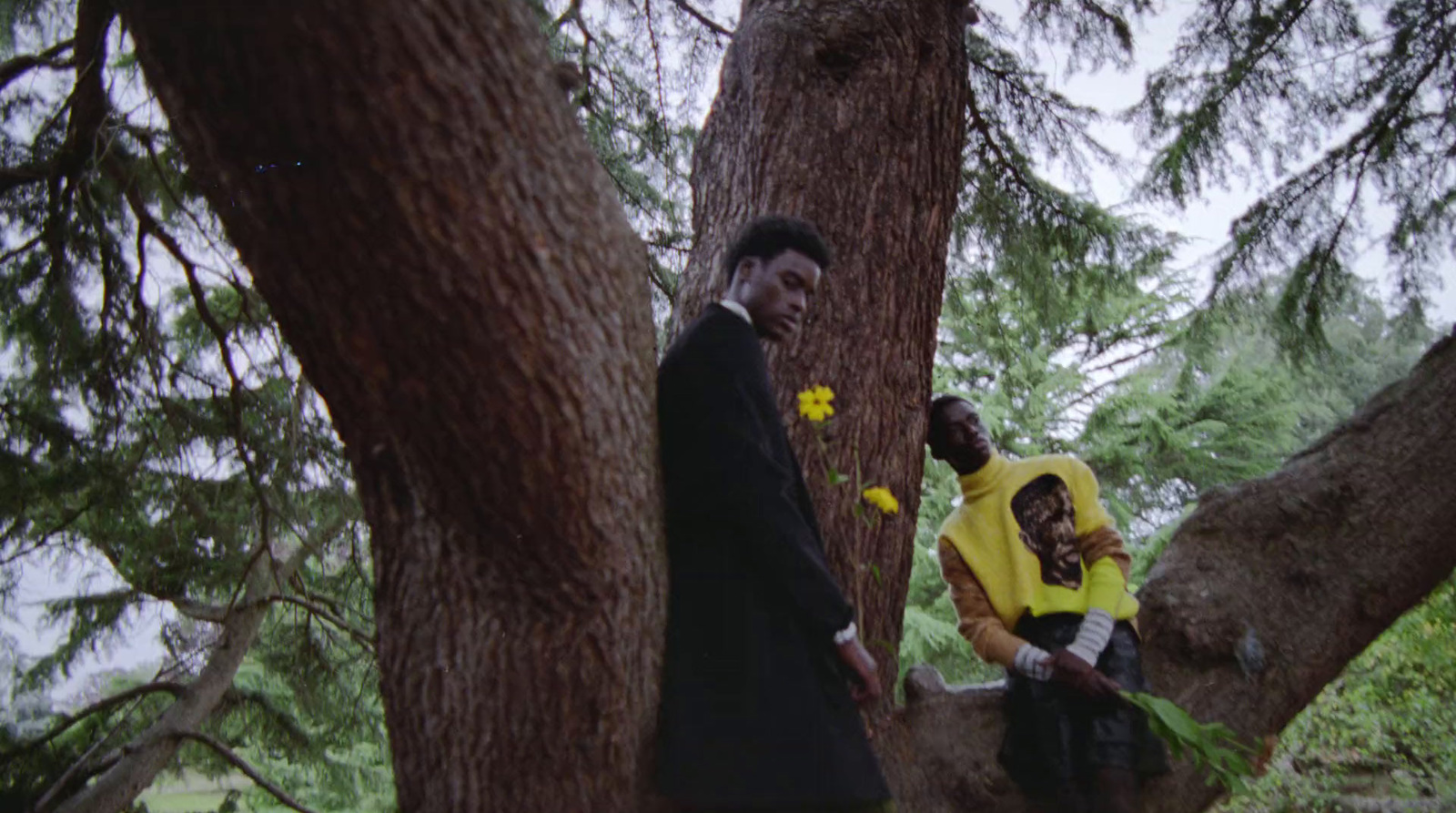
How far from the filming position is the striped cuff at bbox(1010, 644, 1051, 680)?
214 cm

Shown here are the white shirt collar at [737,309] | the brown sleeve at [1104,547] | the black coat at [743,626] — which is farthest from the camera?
the brown sleeve at [1104,547]

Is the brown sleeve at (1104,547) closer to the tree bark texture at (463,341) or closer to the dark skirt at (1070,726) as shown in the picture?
the dark skirt at (1070,726)

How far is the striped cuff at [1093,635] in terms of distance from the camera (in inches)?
83.9

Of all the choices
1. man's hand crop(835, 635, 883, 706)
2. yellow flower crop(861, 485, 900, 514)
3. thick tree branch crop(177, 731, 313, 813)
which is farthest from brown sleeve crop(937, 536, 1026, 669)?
thick tree branch crop(177, 731, 313, 813)

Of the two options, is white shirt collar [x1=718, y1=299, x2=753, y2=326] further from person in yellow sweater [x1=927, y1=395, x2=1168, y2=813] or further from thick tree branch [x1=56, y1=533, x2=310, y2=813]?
thick tree branch [x1=56, y1=533, x2=310, y2=813]

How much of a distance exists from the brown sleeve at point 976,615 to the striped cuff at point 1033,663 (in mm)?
18

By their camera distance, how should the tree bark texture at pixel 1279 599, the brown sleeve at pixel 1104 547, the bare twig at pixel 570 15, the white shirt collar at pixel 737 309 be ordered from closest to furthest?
the white shirt collar at pixel 737 309 < the tree bark texture at pixel 1279 599 < the brown sleeve at pixel 1104 547 < the bare twig at pixel 570 15

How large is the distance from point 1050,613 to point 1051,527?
22cm

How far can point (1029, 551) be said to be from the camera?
2354mm

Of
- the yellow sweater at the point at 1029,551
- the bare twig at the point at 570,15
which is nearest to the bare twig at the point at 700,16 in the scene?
the bare twig at the point at 570,15

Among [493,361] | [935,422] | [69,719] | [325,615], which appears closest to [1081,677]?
[935,422]

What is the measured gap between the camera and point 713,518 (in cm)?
151

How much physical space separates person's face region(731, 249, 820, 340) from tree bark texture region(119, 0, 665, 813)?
0.30m

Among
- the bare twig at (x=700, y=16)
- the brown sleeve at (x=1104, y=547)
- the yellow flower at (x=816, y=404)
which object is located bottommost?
the brown sleeve at (x=1104, y=547)
